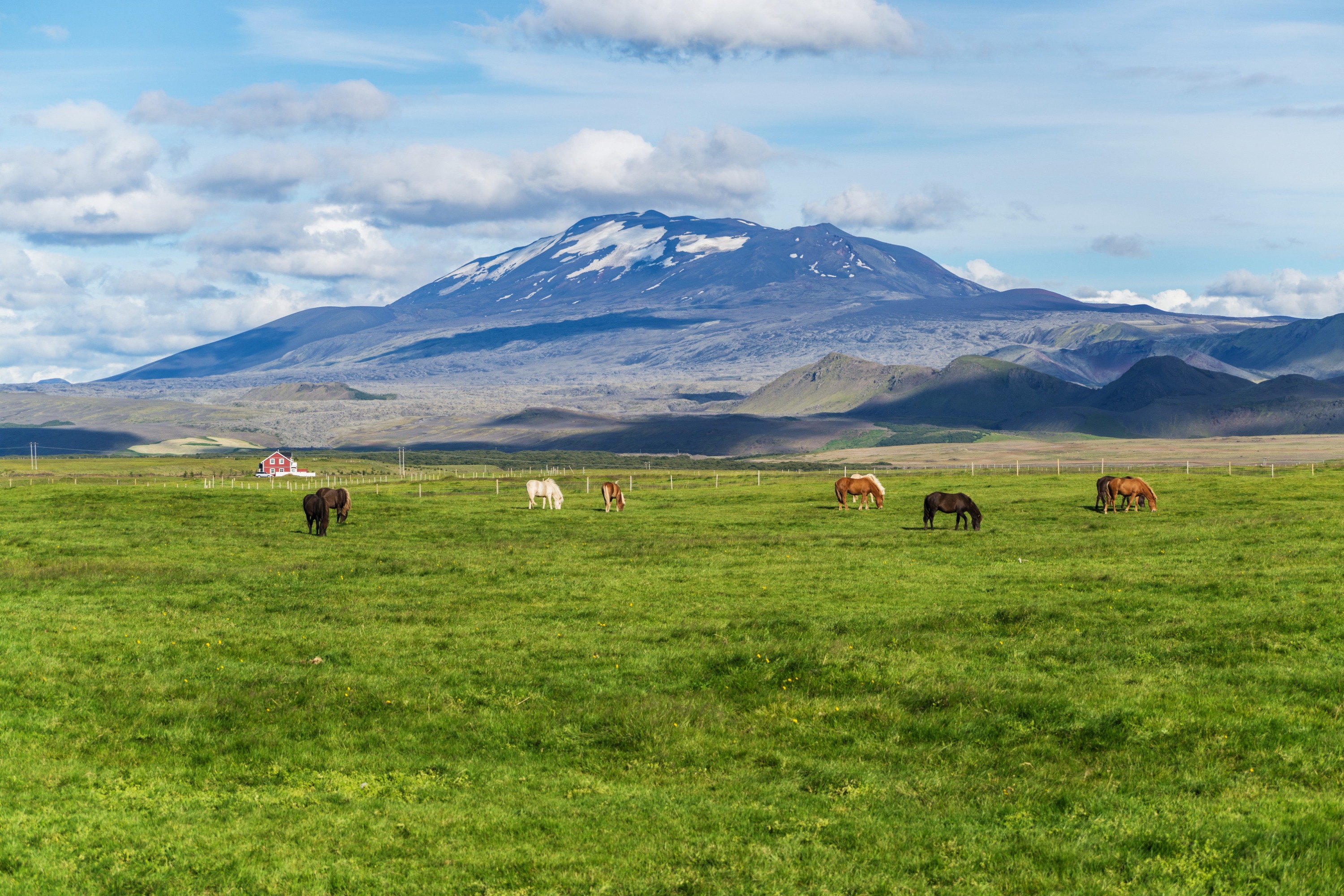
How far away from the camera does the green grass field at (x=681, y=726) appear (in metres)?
13.7

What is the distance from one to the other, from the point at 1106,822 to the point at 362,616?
1950 centimetres

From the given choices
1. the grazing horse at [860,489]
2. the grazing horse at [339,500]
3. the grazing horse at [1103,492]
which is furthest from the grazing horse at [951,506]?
the grazing horse at [339,500]

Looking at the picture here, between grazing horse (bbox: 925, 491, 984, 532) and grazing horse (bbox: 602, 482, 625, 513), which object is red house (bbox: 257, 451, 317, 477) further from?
grazing horse (bbox: 925, 491, 984, 532)

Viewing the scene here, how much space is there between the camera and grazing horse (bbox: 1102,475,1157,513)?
188 ft

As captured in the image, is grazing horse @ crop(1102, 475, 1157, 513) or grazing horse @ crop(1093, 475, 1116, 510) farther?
grazing horse @ crop(1093, 475, 1116, 510)

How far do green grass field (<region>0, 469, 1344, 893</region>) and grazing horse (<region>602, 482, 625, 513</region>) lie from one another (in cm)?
2742

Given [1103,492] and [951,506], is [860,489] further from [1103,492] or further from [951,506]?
[951,506]

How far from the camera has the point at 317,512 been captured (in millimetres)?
51844

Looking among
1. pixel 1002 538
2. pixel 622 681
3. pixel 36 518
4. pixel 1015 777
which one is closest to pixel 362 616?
pixel 622 681

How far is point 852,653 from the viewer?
22.9m

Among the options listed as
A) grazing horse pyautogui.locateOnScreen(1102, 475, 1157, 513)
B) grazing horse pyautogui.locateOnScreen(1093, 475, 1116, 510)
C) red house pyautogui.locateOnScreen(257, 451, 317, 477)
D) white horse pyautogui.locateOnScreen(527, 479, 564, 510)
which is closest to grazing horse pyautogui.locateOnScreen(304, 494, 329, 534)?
white horse pyautogui.locateOnScreen(527, 479, 564, 510)

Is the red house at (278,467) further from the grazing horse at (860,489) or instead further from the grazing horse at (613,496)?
the grazing horse at (860,489)

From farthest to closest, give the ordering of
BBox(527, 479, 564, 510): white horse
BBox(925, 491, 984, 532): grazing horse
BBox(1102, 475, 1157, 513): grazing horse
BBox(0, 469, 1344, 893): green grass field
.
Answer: BBox(527, 479, 564, 510): white horse, BBox(1102, 475, 1157, 513): grazing horse, BBox(925, 491, 984, 532): grazing horse, BBox(0, 469, 1344, 893): green grass field

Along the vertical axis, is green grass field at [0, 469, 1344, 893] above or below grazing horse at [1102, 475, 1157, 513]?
below
